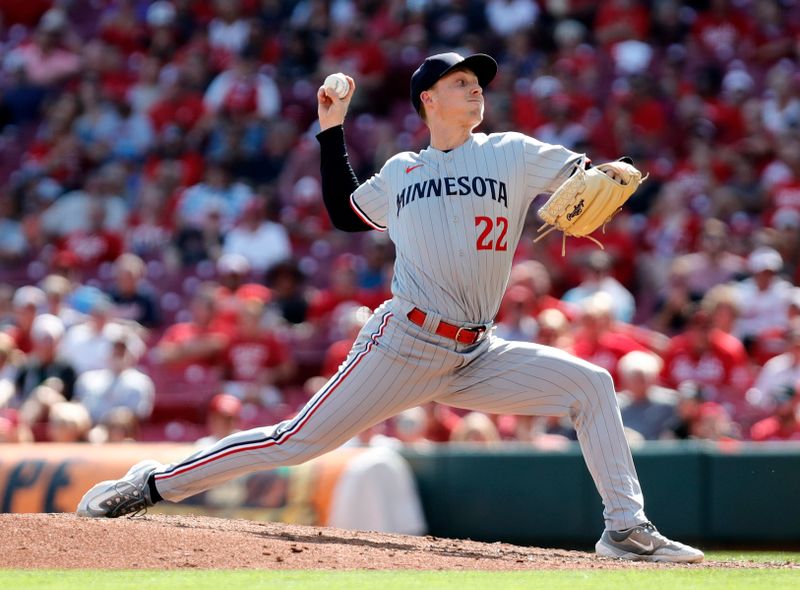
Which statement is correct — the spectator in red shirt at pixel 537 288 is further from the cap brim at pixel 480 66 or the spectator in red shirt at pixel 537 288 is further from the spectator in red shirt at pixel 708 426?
the cap brim at pixel 480 66

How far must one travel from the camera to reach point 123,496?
5094 mm

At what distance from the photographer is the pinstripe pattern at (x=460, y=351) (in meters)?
4.65

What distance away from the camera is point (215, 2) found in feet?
52.2

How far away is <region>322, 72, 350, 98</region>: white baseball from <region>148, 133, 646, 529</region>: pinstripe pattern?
405mm

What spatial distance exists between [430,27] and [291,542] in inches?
389

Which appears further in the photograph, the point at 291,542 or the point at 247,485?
the point at 247,485

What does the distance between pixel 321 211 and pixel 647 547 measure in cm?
812

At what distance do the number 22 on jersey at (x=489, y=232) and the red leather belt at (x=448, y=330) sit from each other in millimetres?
294

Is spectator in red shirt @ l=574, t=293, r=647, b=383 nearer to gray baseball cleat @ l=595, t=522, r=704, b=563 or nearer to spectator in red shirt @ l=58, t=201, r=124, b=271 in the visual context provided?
gray baseball cleat @ l=595, t=522, r=704, b=563

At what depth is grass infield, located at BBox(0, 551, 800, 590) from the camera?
13.1ft

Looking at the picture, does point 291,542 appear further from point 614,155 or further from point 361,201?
point 614,155

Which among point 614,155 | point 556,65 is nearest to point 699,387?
point 614,155

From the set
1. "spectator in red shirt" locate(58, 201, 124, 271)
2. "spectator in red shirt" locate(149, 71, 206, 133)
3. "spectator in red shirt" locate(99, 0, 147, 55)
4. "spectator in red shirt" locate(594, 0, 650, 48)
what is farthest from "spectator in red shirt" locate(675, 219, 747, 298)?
"spectator in red shirt" locate(99, 0, 147, 55)

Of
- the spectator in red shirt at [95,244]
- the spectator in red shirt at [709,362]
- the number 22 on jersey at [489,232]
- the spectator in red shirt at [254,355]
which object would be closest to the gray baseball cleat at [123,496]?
the number 22 on jersey at [489,232]
